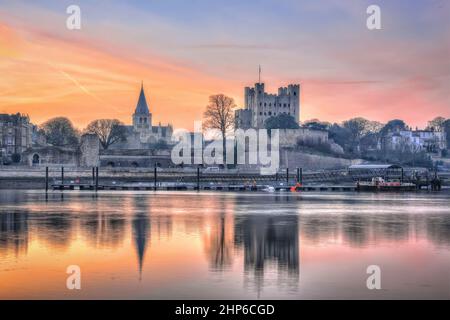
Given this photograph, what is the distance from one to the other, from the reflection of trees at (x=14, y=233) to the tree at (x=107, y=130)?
7511 cm

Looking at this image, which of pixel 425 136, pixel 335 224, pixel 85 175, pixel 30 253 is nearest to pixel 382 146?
pixel 425 136

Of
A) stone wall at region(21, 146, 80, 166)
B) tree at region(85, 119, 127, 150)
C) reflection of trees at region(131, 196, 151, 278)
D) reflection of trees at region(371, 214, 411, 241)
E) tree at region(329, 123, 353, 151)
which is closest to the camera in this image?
reflection of trees at region(131, 196, 151, 278)

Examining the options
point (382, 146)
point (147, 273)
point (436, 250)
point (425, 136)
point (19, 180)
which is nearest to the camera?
point (147, 273)

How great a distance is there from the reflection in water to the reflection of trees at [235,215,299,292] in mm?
27

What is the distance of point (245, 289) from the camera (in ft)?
43.7

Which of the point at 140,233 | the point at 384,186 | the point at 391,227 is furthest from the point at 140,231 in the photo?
the point at 384,186

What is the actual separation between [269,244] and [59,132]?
9533 centimetres

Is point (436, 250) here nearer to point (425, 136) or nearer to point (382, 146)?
point (382, 146)

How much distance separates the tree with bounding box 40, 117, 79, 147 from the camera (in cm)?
10781

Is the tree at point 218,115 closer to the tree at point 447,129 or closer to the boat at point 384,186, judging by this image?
the boat at point 384,186

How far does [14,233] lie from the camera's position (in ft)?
73.1

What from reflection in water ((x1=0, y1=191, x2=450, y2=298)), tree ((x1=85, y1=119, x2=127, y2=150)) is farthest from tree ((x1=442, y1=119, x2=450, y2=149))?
reflection in water ((x1=0, y1=191, x2=450, y2=298))

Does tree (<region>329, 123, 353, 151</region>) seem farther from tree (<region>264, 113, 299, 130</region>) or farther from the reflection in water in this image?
the reflection in water
